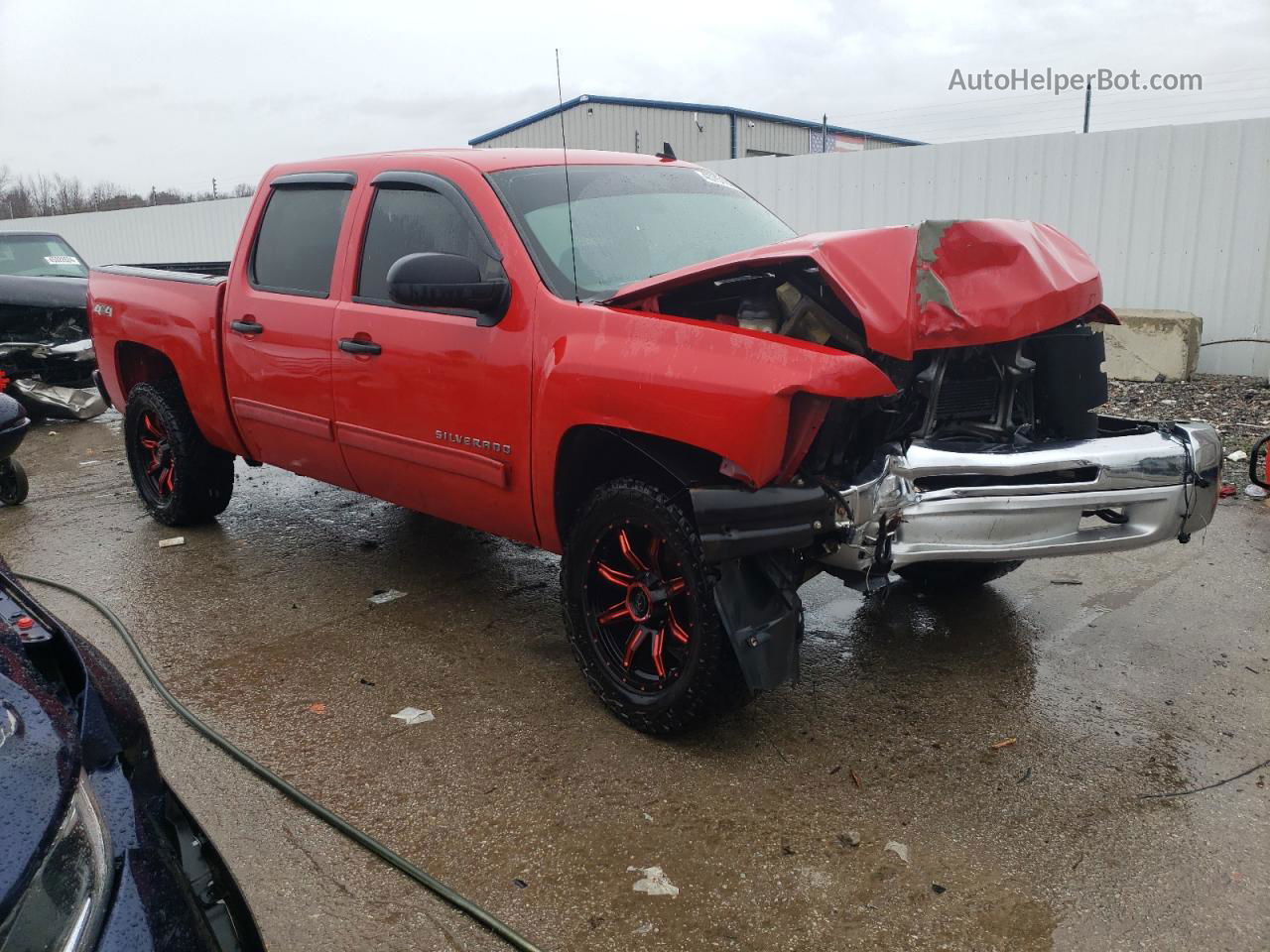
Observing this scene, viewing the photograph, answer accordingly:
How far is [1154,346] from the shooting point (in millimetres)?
8922

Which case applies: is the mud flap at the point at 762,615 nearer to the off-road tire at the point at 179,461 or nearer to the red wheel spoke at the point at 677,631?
the red wheel spoke at the point at 677,631

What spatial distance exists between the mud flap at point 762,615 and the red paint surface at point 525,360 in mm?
326

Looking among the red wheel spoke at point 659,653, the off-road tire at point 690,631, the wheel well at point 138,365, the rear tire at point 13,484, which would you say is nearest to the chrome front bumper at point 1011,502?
the off-road tire at point 690,631

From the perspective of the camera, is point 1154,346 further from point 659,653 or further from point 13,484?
point 13,484

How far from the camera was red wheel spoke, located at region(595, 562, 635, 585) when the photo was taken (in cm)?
340

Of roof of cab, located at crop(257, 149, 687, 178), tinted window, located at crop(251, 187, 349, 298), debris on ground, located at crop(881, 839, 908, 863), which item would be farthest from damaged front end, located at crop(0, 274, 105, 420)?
debris on ground, located at crop(881, 839, 908, 863)

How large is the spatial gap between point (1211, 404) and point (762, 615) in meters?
6.50

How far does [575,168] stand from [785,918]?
290cm

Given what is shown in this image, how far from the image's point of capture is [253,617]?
4555mm

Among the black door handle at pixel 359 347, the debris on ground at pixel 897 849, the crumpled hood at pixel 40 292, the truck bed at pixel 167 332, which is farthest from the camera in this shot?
the crumpled hood at pixel 40 292

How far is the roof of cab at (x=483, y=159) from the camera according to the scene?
13.5ft

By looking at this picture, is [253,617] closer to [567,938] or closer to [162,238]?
[567,938]

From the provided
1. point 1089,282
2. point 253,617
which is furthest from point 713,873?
point 253,617

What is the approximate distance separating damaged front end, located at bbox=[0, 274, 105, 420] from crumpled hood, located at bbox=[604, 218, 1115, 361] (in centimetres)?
793
